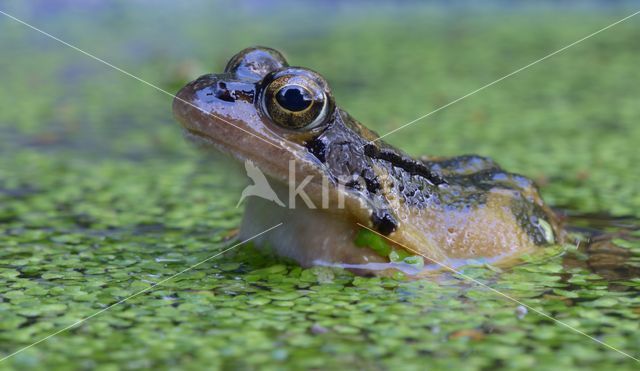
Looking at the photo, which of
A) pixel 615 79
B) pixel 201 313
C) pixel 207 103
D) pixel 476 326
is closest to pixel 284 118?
pixel 207 103

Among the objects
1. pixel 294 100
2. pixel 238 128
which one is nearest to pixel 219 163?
pixel 238 128

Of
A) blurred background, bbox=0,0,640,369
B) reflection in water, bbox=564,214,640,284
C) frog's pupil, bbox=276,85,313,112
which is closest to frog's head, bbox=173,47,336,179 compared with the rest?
frog's pupil, bbox=276,85,313,112

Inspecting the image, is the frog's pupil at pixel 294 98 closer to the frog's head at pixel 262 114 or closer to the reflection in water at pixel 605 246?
the frog's head at pixel 262 114

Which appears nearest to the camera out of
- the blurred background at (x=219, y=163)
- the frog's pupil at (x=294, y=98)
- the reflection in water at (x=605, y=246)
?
the blurred background at (x=219, y=163)

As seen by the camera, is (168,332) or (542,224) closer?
(168,332)

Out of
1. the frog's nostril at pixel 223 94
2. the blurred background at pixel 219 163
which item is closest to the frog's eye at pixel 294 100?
the frog's nostril at pixel 223 94

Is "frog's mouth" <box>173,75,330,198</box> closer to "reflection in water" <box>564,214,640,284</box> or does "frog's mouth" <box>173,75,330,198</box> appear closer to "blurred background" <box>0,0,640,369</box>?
"blurred background" <box>0,0,640,369</box>

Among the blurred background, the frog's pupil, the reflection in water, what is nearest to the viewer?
the blurred background

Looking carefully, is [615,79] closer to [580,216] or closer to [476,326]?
[580,216]
